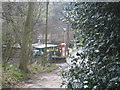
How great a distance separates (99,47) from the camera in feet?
4.59

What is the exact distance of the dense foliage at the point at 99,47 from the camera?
1.25 meters

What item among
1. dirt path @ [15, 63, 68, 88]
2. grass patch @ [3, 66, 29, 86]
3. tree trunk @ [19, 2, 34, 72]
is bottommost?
dirt path @ [15, 63, 68, 88]

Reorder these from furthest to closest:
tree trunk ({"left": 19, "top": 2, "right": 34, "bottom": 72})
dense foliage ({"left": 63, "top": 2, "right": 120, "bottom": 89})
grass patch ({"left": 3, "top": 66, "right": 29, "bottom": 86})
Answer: tree trunk ({"left": 19, "top": 2, "right": 34, "bottom": 72}) → grass patch ({"left": 3, "top": 66, "right": 29, "bottom": 86}) → dense foliage ({"left": 63, "top": 2, "right": 120, "bottom": 89})

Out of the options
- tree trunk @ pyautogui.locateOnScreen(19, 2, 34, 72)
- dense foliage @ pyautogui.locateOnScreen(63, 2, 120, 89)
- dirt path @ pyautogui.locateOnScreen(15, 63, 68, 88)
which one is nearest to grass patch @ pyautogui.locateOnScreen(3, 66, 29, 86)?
A: dirt path @ pyautogui.locateOnScreen(15, 63, 68, 88)

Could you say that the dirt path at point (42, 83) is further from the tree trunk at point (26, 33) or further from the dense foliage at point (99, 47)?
the dense foliage at point (99, 47)

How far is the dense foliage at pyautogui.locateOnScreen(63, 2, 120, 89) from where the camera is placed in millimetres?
1246

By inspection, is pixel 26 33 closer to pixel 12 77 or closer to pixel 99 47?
pixel 12 77

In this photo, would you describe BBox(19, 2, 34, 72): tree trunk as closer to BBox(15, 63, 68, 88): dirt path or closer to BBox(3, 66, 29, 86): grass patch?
BBox(3, 66, 29, 86): grass patch

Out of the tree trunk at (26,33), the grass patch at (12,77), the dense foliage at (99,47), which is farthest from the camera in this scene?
the tree trunk at (26,33)

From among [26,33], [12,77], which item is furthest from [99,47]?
[26,33]

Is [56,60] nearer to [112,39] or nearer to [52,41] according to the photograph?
[52,41]

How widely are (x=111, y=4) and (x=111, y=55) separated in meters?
0.39

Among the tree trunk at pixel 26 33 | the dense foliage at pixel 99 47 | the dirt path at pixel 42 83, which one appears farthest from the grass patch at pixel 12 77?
the dense foliage at pixel 99 47

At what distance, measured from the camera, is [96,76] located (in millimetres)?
1349
